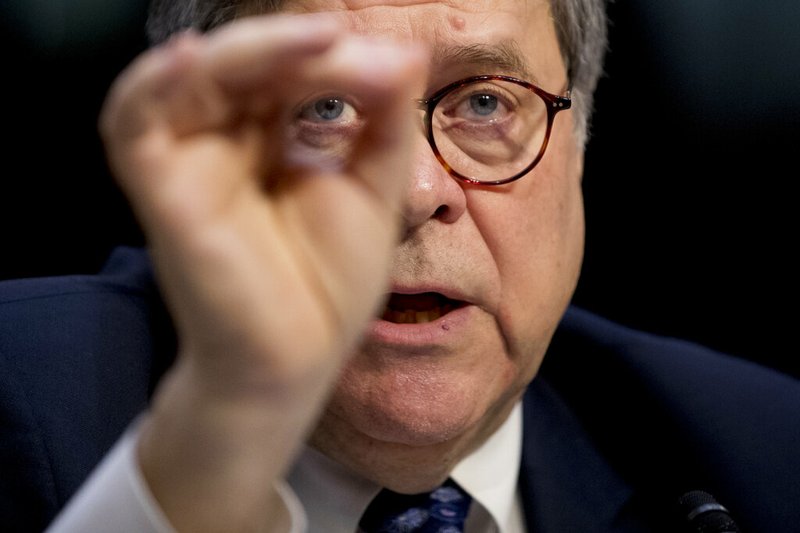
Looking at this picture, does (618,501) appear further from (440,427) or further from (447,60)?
(447,60)

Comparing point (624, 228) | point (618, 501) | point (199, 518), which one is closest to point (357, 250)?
point (199, 518)

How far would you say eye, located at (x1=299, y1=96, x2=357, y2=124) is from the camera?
1079 mm

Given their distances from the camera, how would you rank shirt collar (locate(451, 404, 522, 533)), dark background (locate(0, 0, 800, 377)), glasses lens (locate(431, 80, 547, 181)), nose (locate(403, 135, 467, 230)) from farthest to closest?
1. dark background (locate(0, 0, 800, 377))
2. shirt collar (locate(451, 404, 522, 533))
3. glasses lens (locate(431, 80, 547, 181))
4. nose (locate(403, 135, 467, 230))

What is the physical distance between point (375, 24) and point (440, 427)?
43cm

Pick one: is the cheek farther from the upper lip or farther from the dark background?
the dark background

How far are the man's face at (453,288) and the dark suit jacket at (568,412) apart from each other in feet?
0.74

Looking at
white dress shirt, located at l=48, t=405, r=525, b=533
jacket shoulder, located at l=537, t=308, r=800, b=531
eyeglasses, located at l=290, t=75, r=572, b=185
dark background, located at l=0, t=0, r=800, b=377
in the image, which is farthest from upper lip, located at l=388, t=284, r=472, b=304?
dark background, located at l=0, t=0, r=800, b=377

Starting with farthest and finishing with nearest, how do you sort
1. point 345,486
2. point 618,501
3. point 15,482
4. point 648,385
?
1. point 648,385
2. point 618,501
3. point 345,486
4. point 15,482

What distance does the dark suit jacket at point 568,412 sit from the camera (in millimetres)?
1050

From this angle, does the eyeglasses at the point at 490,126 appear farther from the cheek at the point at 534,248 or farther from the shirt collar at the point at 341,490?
the shirt collar at the point at 341,490

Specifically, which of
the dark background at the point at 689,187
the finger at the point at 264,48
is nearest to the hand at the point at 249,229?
the finger at the point at 264,48

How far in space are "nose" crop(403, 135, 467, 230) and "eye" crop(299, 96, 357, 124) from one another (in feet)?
0.27

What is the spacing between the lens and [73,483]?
3.40ft

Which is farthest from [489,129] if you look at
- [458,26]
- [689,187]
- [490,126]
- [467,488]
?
[689,187]
